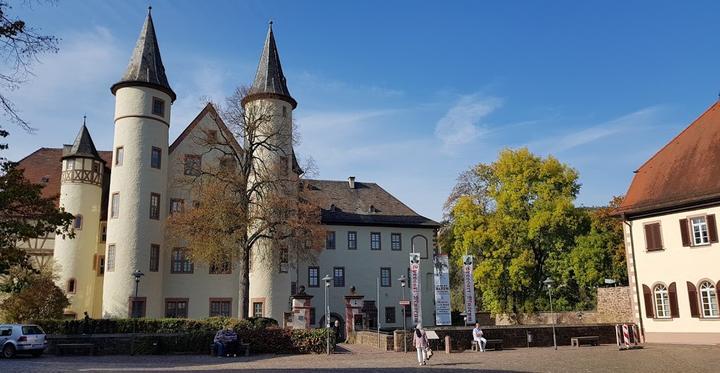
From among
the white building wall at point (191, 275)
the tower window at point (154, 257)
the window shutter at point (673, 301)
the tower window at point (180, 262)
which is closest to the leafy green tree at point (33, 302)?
the tower window at point (154, 257)

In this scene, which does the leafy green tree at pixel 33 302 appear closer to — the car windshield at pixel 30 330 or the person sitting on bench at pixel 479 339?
the car windshield at pixel 30 330

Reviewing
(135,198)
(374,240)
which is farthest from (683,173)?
(135,198)

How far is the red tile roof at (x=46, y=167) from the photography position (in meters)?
40.8

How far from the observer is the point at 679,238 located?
28.5 meters

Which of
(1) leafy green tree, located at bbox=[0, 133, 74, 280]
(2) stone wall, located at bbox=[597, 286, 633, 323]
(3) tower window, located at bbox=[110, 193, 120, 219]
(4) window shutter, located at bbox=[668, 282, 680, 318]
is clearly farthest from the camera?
(3) tower window, located at bbox=[110, 193, 120, 219]

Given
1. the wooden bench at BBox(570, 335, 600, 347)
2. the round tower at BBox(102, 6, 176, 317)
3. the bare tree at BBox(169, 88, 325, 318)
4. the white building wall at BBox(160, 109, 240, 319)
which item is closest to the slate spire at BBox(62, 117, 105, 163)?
the round tower at BBox(102, 6, 176, 317)

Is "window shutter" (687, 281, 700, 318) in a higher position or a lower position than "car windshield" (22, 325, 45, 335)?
higher

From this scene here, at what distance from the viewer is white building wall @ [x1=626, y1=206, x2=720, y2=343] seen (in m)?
26.9

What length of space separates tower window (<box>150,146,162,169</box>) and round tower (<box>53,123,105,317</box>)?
460 cm

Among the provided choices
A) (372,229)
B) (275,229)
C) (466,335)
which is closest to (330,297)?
(372,229)

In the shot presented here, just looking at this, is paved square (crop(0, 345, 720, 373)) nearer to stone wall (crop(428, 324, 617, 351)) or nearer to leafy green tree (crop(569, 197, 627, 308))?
stone wall (crop(428, 324, 617, 351))

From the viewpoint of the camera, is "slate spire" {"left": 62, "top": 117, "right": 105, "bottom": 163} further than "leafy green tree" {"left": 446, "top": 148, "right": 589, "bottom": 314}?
No

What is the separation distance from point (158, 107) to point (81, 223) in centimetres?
864

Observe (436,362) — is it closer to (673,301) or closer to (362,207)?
(673,301)
